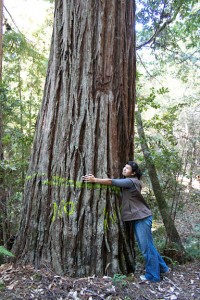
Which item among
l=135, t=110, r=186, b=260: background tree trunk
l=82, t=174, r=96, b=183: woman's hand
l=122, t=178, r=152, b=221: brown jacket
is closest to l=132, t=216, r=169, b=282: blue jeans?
l=122, t=178, r=152, b=221: brown jacket

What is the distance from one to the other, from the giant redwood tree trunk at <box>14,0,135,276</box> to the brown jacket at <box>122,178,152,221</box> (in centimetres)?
10

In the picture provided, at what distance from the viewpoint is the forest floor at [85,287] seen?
3.46 m

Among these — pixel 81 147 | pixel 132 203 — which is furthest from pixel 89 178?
pixel 132 203

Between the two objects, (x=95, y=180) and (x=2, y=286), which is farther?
(x=95, y=180)

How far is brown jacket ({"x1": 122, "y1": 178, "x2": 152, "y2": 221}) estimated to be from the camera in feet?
13.7

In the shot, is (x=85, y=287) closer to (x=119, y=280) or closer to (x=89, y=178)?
(x=119, y=280)

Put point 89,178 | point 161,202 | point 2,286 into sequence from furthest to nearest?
point 161,202 < point 89,178 < point 2,286

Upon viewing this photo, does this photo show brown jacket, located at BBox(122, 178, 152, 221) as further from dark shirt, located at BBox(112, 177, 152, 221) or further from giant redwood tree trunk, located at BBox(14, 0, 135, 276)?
giant redwood tree trunk, located at BBox(14, 0, 135, 276)

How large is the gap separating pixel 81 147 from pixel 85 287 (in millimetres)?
1739

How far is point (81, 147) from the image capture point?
4207 millimetres

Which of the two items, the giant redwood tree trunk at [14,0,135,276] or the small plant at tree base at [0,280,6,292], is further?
the giant redwood tree trunk at [14,0,135,276]

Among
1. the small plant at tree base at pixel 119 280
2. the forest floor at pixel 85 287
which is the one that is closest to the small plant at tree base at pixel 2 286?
the forest floor at pixel 85 287

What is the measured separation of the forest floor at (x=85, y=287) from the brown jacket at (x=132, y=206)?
0.78 metres

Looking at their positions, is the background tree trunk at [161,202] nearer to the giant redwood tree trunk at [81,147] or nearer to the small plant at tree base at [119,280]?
the giant redwood tree trunk at [81,147]
